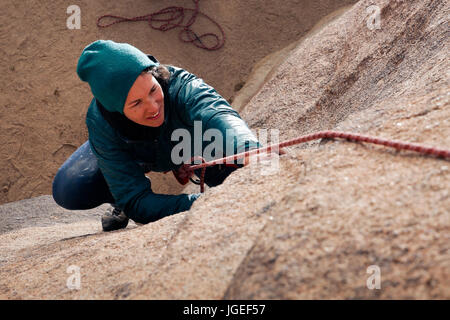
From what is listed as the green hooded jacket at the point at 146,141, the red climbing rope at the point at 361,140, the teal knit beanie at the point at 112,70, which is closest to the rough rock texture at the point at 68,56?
the green hooded jacket at the point at 146,141

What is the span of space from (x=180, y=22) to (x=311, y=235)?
184 inches

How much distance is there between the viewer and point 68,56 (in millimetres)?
5125

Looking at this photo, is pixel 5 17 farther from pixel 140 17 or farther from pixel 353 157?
pixel 353 157

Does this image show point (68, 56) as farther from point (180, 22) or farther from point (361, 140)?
point (361, 140)

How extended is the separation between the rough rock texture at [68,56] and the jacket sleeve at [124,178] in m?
1.97

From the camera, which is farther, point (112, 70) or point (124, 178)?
point (124, 178)

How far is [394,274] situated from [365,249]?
87 millimetres

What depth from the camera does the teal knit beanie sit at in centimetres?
216

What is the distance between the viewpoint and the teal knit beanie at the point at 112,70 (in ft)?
7.09

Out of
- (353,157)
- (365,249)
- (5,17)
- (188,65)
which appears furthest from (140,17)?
(365,249)

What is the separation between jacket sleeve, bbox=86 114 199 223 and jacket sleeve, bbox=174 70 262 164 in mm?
391

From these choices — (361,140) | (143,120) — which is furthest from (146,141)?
(361,140)

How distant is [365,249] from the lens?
1.10 meters

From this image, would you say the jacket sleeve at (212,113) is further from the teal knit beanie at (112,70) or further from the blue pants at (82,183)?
the blue pants at (82,183)
